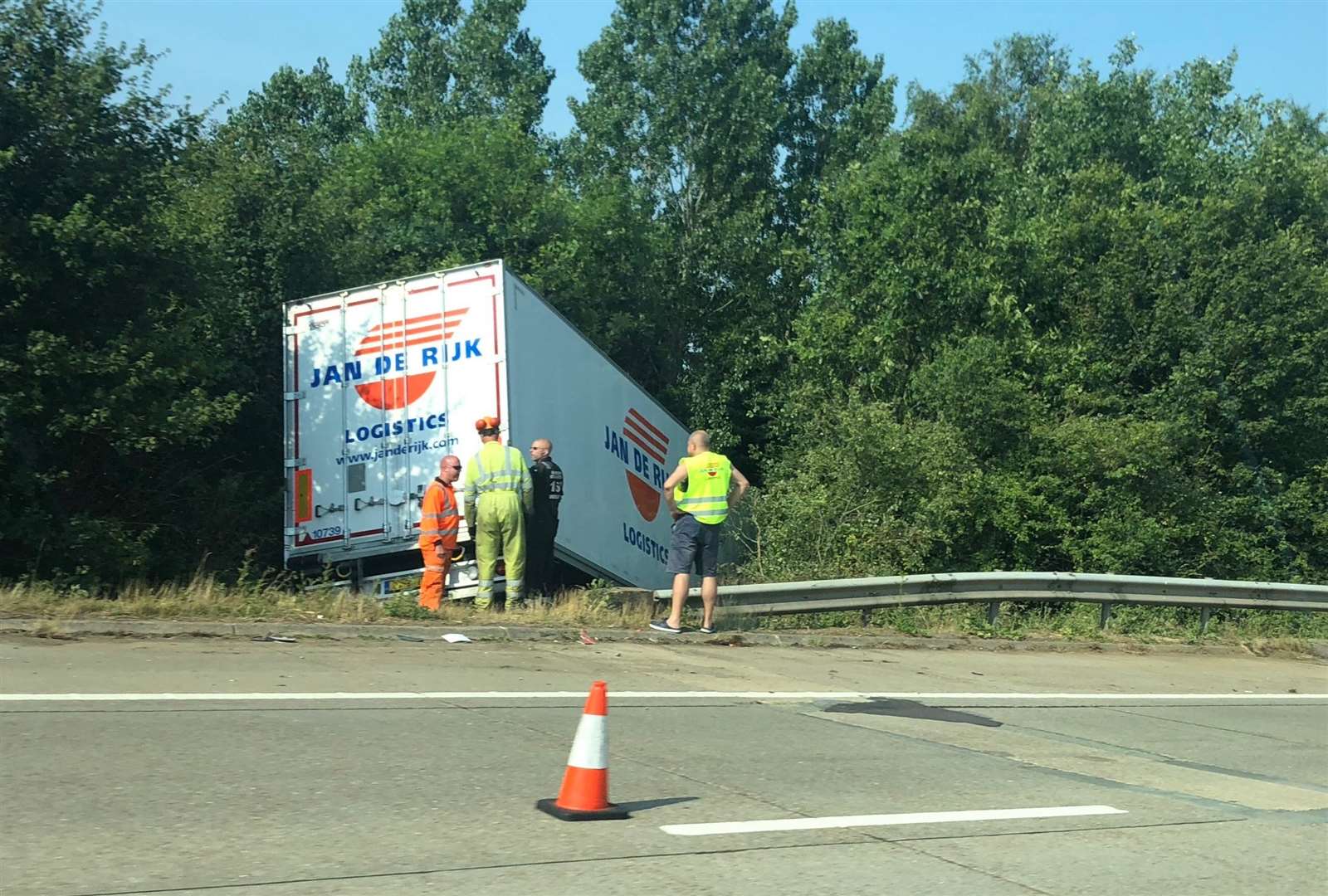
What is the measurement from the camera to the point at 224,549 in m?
16.3

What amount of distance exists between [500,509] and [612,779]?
638 centimetres

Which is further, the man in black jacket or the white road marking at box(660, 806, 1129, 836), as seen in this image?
the man in black jacket

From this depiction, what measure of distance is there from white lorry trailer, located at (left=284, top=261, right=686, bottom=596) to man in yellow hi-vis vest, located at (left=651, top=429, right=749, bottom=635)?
267 centimetres

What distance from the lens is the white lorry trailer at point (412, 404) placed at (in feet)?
44.7

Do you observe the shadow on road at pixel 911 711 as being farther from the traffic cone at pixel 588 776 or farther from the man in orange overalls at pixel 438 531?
the man in orange overalls at pixel 438 531

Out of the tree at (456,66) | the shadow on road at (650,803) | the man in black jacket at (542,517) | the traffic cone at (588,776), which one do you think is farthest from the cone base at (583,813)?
the tree at (456,66)

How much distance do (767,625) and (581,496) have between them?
312 cm

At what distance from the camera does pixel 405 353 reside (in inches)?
555

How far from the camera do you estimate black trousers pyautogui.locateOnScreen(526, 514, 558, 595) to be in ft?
43.0

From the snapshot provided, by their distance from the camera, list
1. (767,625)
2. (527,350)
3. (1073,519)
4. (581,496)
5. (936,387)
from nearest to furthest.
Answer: (767,625), (527,350), (581,496), (1073,519), (936,387)

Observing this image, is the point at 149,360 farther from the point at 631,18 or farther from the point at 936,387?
the point at 631,18

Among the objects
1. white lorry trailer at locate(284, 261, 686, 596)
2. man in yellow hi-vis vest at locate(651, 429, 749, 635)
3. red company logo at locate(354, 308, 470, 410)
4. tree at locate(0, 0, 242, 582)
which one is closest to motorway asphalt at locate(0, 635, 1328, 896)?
man in yellow hi-vis vest at locate(651, 429, 749, 635)

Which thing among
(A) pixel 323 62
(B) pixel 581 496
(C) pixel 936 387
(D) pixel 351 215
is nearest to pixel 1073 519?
(C) pixel 936 387

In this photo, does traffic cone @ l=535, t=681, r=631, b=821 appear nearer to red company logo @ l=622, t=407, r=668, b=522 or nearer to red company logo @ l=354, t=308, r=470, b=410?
red company logo @ l=354, t=308, r=470, b=410
